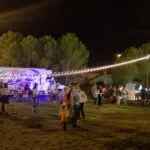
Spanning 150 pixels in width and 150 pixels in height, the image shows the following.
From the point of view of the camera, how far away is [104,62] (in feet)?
266

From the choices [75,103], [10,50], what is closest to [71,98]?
[75,103]

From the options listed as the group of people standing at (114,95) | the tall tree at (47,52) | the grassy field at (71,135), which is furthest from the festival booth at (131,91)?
the tall tree at (47,52)

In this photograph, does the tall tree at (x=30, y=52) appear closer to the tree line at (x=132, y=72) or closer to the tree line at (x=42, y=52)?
the tree line at (x=42, y=52)

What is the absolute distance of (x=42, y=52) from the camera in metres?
61.2

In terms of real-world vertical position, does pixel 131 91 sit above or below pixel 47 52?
below

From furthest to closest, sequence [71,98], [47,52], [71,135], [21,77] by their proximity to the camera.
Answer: [47,52], [21,77], [71,98], [71,135]

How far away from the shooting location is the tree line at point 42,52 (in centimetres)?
5947

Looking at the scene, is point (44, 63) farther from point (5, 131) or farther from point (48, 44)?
point (5, 131)

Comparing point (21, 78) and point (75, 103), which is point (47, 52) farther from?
point (75, 103)

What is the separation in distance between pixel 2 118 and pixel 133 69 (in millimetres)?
47194

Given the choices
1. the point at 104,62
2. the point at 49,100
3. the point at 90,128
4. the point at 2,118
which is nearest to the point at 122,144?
the point at 90,128

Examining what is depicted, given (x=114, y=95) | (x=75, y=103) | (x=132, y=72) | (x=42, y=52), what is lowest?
(x=75, y=103)

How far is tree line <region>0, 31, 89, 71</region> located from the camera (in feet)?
195

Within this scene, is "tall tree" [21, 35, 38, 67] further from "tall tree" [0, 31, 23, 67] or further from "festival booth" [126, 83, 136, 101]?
"festival booth" [126, 83, 136, 101]
